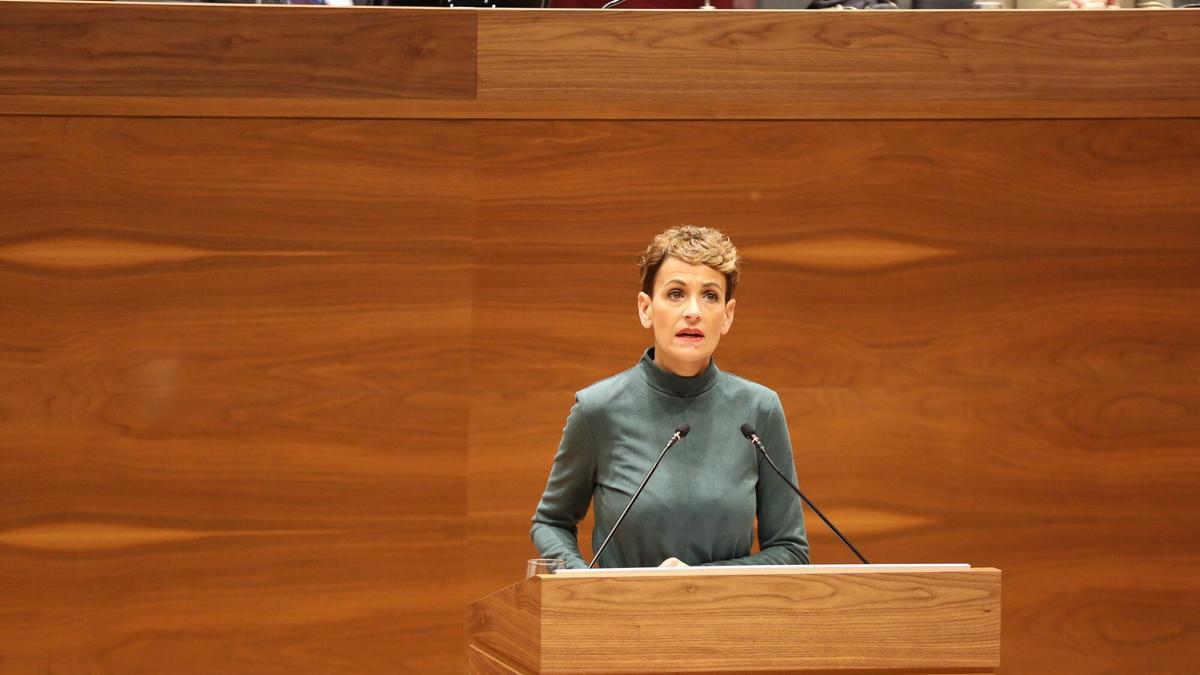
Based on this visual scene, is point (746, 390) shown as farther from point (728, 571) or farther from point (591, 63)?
point (591, 63)

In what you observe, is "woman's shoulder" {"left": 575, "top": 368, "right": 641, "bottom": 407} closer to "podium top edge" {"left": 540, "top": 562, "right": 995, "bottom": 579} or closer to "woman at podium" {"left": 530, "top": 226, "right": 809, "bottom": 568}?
"woman at podium" {"left": 530, "top": 226, "right": 809, "bottom": 568}

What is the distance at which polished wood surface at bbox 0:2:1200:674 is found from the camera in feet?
9.74

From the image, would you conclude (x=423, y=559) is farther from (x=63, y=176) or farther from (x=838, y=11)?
(x=838, y=11)

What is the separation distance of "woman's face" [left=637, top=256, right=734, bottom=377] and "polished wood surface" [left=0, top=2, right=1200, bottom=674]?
1.04m

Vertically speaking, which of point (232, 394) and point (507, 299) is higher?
point (507, 299)

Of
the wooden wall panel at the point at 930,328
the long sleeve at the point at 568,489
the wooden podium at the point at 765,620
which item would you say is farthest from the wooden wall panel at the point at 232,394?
the wooden podium at the point at 765,620

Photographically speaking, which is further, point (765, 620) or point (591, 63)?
point (591, 63)

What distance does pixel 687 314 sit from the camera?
1.99 m

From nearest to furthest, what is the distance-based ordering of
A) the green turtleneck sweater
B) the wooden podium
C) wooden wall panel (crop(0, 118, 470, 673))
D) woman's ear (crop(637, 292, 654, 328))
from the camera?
the wooden podium → the green turtleneck sweater → woman's ear (crop(637, 292, 654, 328)) → wooden wall panel (crop(0, 118, 470, 673))

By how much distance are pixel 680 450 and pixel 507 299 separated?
3.71ft

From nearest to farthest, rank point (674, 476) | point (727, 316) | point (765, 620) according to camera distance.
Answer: point (765, 620) < point (674, 476) < point (727, 316)

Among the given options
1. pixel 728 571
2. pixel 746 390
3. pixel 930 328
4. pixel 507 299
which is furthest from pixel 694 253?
pixel 930 328

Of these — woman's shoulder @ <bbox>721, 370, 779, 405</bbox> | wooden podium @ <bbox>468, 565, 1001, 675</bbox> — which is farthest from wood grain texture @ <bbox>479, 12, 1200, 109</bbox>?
wooden podium @ <bbox>468, 565, 1001, 675</bbox>

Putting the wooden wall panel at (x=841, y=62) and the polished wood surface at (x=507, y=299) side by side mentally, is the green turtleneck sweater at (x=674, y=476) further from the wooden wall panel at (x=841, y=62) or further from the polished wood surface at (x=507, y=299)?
the wooden wall panel at (x=841, y=62)
